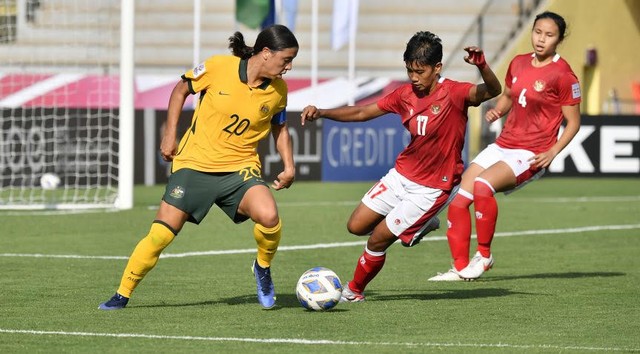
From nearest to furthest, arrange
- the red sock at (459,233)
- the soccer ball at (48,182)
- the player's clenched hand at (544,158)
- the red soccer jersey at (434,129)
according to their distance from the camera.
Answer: the red soccer jersey at (434,129)
the player's clenched hand at (544,158)
the red sock at (459,233)
the soccer ball at (48,182)

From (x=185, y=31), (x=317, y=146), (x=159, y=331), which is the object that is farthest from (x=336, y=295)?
(x=185, y=31)

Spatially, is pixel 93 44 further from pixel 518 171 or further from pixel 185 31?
pixel 518 171

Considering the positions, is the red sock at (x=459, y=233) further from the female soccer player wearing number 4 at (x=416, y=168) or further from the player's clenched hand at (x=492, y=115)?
the female soccer player wearing number 4 at (x=416, y=168)

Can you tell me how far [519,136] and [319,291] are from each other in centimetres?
298

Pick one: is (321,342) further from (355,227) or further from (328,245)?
(328,245)

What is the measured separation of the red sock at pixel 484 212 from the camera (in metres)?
11.2

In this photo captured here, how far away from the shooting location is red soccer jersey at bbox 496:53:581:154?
1104 cm

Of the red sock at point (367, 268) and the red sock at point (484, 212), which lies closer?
the red sock at point (367, 268)

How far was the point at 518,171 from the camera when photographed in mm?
11172

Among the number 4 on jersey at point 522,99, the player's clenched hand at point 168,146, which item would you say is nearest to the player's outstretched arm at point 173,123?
the player's clenched hand at point 168,146

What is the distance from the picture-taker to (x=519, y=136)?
1127cm

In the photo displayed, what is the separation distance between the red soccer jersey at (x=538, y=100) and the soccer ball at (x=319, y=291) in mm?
2776

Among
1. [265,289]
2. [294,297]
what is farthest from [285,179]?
[294,297]

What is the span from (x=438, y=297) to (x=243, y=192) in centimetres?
186
